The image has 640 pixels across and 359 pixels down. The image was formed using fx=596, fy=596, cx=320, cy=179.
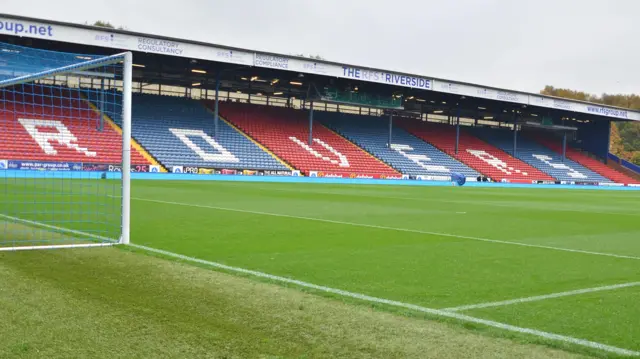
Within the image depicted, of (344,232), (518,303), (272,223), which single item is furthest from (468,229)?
(518,303)

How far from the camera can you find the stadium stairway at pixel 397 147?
149ft

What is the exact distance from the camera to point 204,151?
37.6 meters

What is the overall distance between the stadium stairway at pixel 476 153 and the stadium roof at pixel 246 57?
5.39 m

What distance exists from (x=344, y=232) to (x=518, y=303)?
5234mm

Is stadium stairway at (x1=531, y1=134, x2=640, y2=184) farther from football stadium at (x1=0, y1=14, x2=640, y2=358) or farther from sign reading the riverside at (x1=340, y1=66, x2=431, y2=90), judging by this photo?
football stadium at (x1=0, y1=14, x2=640, y2=358)

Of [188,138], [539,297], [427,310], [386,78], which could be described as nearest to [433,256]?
[539,297]

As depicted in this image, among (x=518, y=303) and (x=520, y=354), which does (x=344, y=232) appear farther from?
(x=520, y=354)

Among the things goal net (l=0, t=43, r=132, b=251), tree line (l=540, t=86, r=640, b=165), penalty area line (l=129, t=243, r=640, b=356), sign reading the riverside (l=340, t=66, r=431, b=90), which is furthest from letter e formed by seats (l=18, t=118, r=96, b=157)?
tree line (l=540, t=86, r=640, b=165)

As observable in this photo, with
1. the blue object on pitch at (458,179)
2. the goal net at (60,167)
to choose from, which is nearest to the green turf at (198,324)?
the goal net at (60,167)

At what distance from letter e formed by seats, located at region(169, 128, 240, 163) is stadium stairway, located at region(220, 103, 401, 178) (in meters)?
3.75

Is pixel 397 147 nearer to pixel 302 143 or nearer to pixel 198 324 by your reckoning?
pixel 302 143

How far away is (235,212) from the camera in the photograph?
43.6ft

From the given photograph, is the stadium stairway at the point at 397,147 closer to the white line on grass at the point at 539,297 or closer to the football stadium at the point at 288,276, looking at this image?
the football stadium at the point at 288,276

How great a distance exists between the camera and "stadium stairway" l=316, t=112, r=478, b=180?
149 ft
